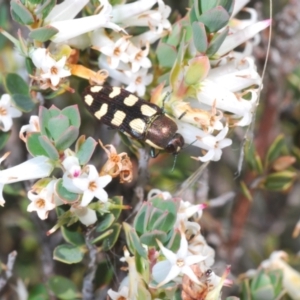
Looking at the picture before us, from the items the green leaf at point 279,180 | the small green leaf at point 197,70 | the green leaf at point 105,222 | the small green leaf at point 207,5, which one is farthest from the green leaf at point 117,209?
the green leaf at point 279,180

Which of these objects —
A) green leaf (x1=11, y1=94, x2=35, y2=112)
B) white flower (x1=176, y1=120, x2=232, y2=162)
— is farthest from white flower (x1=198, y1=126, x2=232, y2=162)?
green leaf (x1=11, y1=94, x2=35, y2=112)

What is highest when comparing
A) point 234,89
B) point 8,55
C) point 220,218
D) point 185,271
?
point 234,89

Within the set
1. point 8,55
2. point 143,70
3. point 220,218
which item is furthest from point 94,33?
point 220,218

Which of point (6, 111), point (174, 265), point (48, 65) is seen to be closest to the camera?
point (174, 265)

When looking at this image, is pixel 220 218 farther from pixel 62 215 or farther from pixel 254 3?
pixel 62 215

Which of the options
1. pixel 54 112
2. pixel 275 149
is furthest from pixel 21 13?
pixel 275 149

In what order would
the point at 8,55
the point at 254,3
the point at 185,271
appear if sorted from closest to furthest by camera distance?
the point at 185,271 → the point at 8,55 → the point at 254,3

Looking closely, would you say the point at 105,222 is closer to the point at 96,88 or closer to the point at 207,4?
→ the point at 96,88
